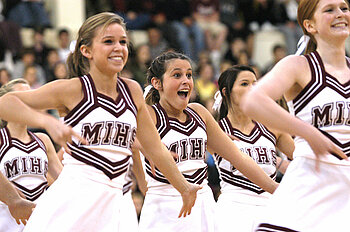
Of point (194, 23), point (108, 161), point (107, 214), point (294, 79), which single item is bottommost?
point (107, 214)

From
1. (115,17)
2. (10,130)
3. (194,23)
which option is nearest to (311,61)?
(115,17)

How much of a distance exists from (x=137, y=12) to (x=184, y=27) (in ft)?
3.03

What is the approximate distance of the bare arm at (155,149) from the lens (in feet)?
13.4

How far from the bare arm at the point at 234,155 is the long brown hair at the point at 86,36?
1225mm

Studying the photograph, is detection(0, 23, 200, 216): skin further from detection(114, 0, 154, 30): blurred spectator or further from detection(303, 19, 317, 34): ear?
detection(114, 0, 154, 30): blurred spectator

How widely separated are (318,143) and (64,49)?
316 inches

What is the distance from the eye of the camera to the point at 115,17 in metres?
4.07

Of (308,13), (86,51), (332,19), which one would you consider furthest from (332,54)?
(86,51)

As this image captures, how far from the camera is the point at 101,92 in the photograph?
12.8 ft

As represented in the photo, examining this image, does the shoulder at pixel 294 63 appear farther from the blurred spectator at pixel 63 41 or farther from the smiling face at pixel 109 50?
the blurred spectator at pixel 63 41

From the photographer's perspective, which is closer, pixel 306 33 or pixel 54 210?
pixel 54 210

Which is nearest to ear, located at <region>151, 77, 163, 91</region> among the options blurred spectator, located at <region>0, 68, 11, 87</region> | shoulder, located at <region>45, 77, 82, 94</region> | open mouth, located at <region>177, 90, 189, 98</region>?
open mouth, located at <region>177, 90, 189, 98</region>

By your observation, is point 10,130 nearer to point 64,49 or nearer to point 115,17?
point 115,17

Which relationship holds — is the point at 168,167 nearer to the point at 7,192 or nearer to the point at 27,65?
the point at 7,192
